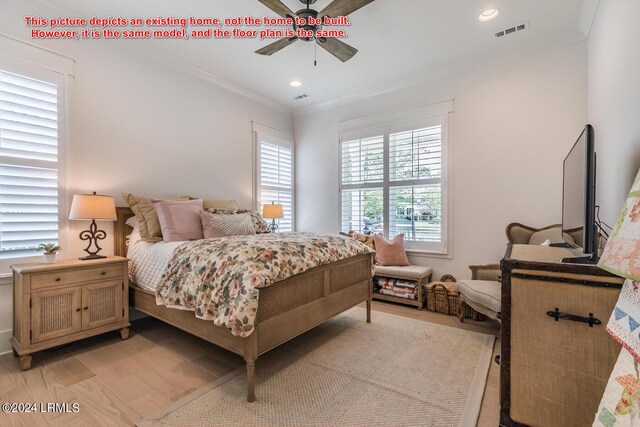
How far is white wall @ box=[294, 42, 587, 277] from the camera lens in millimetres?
3102

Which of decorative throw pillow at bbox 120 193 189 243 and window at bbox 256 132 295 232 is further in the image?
window at bbox 256 132 295 232

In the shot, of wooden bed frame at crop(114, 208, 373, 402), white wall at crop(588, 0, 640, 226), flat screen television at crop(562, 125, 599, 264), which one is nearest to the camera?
flat screen television at crop(562, 125, 599, 264)

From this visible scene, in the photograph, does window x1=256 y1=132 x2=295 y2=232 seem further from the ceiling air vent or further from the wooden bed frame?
the ceiling air vent

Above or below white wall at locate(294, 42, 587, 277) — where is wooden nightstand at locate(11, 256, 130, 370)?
below

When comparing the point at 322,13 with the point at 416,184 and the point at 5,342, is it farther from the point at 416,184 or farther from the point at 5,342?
the point at 5,342

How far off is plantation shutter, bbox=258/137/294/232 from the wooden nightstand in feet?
7.87

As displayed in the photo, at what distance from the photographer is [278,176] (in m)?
4.98

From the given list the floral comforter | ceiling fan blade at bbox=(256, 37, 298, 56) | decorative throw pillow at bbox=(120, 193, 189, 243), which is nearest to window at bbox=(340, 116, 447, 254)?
the floral comforter

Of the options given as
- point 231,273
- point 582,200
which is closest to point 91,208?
point 231,273

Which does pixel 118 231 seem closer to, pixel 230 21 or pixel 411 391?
pixel 230 21

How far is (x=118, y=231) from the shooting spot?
3.03 m

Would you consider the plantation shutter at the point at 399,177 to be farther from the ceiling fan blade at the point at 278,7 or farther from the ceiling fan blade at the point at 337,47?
the ceiling fan blade at the point at 278,7

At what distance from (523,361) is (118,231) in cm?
349

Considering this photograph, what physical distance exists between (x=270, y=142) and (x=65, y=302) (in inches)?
133
